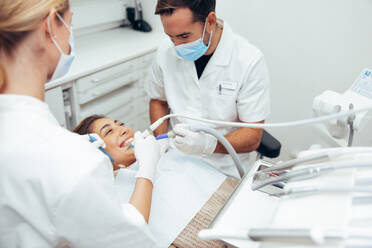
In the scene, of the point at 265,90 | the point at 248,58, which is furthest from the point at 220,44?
the point at 265,90

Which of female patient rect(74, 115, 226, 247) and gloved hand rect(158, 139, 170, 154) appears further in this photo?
gloved hand rect(158, 139, 170, 154)

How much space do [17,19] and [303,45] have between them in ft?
6.63

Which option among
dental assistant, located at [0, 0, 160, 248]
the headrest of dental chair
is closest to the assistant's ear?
the headrest of dental chair

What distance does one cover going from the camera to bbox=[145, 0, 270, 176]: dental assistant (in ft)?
4.65

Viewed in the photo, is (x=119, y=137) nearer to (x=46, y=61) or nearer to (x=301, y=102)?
(x=46, y=61)

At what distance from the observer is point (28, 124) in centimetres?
77

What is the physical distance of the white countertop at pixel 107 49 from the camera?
6.89 ft

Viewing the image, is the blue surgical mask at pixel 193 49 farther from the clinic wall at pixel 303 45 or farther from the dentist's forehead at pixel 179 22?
the clinic wall at pixel 303 45

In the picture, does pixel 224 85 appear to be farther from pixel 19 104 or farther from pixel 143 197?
pixel 19 104

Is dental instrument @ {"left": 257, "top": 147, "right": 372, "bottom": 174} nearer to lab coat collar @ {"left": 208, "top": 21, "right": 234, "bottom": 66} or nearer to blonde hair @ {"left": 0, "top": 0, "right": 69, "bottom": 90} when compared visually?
blonde hair @ {"left": 0, "top": 0, "right": 69, "bottom": 90}

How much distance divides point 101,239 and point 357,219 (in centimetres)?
61

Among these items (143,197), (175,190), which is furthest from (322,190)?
(175,190)

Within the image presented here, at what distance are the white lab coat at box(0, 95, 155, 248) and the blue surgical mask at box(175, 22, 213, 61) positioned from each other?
82 cm

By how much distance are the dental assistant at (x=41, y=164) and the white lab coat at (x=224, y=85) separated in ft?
2.88
